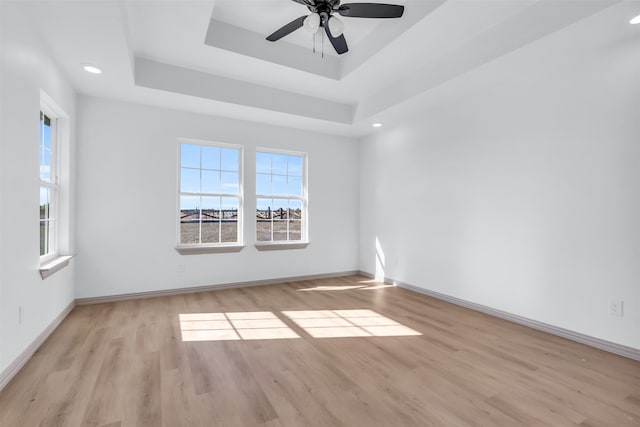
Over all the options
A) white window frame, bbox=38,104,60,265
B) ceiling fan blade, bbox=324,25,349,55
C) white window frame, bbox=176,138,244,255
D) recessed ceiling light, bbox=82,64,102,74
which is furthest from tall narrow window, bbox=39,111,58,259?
ceiling fan blade, bbox=324,25,349,55

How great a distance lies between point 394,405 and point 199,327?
210 centimetres

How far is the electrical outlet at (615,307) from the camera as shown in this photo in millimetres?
2602

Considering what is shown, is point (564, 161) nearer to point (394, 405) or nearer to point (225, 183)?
point (394, 405)

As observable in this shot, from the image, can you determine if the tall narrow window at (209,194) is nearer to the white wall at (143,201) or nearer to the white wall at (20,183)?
the white wall at (143,201)

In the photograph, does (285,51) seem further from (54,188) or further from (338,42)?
(54,188)

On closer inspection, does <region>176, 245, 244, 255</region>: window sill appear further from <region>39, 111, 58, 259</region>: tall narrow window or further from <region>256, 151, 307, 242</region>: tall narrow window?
<region>39, 111, 58, 259</region>: tall narrow window

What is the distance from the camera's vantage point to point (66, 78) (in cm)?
331

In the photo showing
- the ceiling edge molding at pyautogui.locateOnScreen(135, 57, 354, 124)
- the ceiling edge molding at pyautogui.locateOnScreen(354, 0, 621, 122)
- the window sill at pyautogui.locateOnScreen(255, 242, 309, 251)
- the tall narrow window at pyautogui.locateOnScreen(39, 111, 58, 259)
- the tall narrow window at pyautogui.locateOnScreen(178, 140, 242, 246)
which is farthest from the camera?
the window sill at pyautogui.locateOnScreen(255, 242, 309, 251)

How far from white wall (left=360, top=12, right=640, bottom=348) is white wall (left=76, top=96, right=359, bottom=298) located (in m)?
2.33

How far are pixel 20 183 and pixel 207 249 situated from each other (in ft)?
7.92

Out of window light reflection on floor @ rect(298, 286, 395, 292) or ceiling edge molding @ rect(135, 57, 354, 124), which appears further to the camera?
window light reflection on floor @ rect(298, 286, 395, 292)

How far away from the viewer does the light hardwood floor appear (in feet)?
5.80

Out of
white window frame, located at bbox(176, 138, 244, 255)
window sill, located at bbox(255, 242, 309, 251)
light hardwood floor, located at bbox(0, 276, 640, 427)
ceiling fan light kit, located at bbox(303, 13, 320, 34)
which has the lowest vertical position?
light hardwood floor, located at bbox(0, 276, 640, 427)

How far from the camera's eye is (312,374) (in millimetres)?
2221
